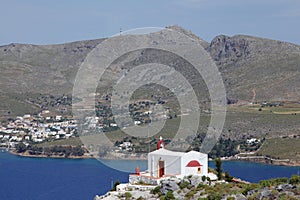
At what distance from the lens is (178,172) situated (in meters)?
28.4

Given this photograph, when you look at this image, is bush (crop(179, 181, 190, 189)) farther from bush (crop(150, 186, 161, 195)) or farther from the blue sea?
the blue sea

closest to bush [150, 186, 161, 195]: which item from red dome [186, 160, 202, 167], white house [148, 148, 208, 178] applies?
white house [148, 148, 208, 178]

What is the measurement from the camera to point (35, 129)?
102 meters

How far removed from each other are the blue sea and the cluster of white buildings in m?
14.1

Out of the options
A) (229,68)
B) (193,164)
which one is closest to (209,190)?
(193,164)

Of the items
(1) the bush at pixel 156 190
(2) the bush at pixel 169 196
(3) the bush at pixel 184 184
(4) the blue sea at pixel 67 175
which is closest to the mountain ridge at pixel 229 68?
(4) the blue sea at pixel 67 175

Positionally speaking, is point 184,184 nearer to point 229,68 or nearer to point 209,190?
point 209,190

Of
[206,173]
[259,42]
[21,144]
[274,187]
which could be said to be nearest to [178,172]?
[206,173]

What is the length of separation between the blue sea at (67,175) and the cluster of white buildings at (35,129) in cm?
1408

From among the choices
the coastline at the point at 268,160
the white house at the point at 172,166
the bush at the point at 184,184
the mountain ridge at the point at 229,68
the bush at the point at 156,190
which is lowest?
the coastline at the point at 268,160

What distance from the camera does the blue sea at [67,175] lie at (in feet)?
176

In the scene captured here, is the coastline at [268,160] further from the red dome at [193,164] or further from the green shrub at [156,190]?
the green shrub at [156,190]

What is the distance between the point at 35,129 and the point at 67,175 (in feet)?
127

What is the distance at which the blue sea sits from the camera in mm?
53688
